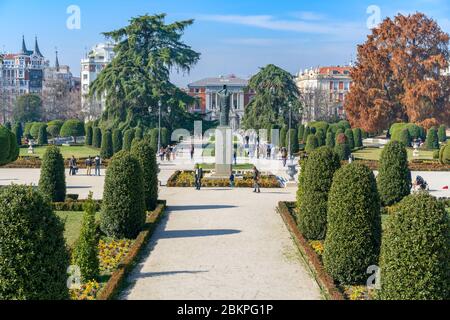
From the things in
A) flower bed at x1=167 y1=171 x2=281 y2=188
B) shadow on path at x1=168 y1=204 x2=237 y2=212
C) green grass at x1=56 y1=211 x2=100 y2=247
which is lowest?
green grass at x1=56 y1=211 x2=100 y2=247

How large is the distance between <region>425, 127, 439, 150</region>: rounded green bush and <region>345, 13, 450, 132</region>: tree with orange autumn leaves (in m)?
4.81

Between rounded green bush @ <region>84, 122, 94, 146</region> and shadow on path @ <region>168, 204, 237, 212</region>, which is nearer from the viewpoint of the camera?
shadow on path @ <region>168, 204, 237, 212</region>

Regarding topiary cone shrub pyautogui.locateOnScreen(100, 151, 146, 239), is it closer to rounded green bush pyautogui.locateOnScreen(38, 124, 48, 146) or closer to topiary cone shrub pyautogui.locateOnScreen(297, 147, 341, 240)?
topiary cone shrub pyautogui.locateOnScreen(297, 147, 341, 240)

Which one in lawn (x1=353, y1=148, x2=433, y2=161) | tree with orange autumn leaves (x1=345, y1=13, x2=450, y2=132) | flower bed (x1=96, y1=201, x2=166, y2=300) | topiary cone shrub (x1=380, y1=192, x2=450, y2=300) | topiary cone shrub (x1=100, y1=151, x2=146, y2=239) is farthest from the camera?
tree with orange autumn leaves (x1=345, y1=13, x2=450, y2=132)

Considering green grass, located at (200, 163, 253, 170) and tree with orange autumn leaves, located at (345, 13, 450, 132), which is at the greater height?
tree with orange autumn leaves, located at (345, 13, 450, 132)

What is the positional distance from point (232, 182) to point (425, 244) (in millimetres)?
16337

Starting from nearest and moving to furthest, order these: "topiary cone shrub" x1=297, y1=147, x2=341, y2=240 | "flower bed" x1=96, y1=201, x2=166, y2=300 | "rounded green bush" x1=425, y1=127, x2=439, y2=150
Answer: "flower bed" x1=96, y1=201, x2=166, y2=300
"topiary cone shrub" x1=297, y1=147, x2=341, y2=240
"rounded green bush" x1=425, y1=127, x2=439, y2=150

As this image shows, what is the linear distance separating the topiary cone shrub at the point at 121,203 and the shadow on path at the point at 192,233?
27.8 inches

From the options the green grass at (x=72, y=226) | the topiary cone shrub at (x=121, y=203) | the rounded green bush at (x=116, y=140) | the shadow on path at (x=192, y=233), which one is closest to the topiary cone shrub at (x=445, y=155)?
the shadow on path at (x=192, y=233)

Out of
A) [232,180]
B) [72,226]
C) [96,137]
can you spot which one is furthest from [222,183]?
[96,137]

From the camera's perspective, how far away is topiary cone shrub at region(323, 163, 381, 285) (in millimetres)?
9930

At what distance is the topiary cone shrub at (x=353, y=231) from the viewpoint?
9.93 m

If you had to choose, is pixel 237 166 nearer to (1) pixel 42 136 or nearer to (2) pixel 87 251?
(2) pixel 87 251

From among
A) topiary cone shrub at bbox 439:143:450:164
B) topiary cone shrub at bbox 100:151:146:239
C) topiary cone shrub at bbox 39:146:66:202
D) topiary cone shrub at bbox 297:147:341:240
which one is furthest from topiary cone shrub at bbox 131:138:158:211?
topiary cone shrub at bbox 439:143:450:164
